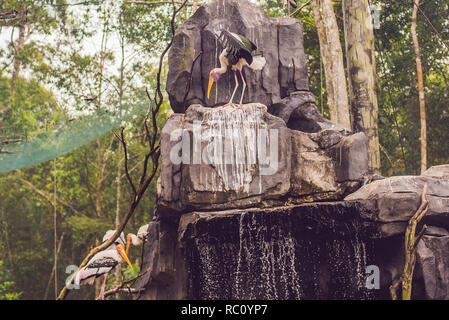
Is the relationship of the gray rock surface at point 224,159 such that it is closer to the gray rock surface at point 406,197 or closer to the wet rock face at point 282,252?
the wet rock face at point 282,252

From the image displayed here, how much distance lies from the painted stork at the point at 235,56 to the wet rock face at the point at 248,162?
1.52 feet

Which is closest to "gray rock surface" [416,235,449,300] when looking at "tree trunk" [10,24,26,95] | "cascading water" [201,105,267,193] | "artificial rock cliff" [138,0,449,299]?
"artificial rock cliff" [138,0,449,299]

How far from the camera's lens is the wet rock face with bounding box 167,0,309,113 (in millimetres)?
6469

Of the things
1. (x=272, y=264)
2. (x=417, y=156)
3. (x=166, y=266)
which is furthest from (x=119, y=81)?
(x=272, y=264)

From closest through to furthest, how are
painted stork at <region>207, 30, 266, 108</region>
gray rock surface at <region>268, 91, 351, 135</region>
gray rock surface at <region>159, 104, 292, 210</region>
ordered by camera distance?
gray rock surface at <region>159, 104, 292, 210</region>, painted stork at <region>207, 30, 266, 108</region>, gray rock surface at <region>268, 91, 351, 135</region>

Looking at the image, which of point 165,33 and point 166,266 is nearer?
point 166,266

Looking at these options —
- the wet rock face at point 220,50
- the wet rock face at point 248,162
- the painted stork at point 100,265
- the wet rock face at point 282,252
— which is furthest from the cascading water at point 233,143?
the painted stork at point 100,265

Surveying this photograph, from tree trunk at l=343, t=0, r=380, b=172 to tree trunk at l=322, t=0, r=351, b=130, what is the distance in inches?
6.5

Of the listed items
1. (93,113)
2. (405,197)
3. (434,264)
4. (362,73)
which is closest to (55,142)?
(93,113)

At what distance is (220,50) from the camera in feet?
21.5

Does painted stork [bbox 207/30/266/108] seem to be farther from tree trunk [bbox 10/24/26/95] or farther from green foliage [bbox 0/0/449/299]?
tree trunk [bbox 10/24/26/95]
